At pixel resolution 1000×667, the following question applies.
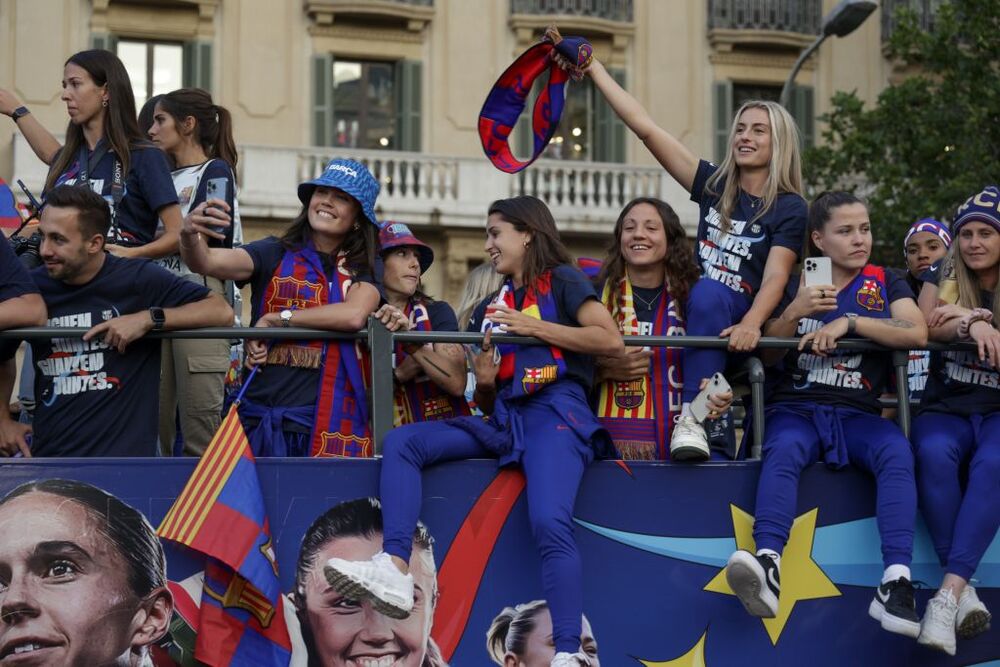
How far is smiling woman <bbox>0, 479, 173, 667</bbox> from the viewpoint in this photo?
20.8 ft

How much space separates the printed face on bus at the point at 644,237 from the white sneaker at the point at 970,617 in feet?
6.59

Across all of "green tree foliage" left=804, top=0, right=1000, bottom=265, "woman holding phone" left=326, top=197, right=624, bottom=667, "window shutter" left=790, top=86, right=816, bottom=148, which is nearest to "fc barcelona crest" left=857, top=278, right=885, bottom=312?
"woman holding phone" left=326, top=197, right=624, bottom=667

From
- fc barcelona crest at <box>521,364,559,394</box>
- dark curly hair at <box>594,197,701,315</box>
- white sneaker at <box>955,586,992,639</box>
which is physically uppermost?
dark curly hair at <box>594,197,701,315</box>

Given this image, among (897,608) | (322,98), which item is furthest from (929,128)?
(897,608)

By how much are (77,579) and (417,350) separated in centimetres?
178

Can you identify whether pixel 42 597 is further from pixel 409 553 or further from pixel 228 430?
pixel 409 553

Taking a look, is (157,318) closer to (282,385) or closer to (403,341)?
(282,385)

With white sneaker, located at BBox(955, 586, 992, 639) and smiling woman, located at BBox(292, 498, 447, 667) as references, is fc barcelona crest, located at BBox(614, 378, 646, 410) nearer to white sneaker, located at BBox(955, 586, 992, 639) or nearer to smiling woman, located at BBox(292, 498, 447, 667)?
smiling woman, located at BBox(292, 498, 447, 667)

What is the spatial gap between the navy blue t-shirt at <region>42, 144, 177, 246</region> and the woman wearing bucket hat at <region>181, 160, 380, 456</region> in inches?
11.3

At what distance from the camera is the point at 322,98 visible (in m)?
25.9

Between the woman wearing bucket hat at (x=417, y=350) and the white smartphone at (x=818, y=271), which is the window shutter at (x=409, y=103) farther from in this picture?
the white smartphone at (x=818, y=271)

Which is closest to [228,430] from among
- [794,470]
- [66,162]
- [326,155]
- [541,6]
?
[66,162]

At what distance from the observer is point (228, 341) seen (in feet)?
24.3

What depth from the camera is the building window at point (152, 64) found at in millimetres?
25172
